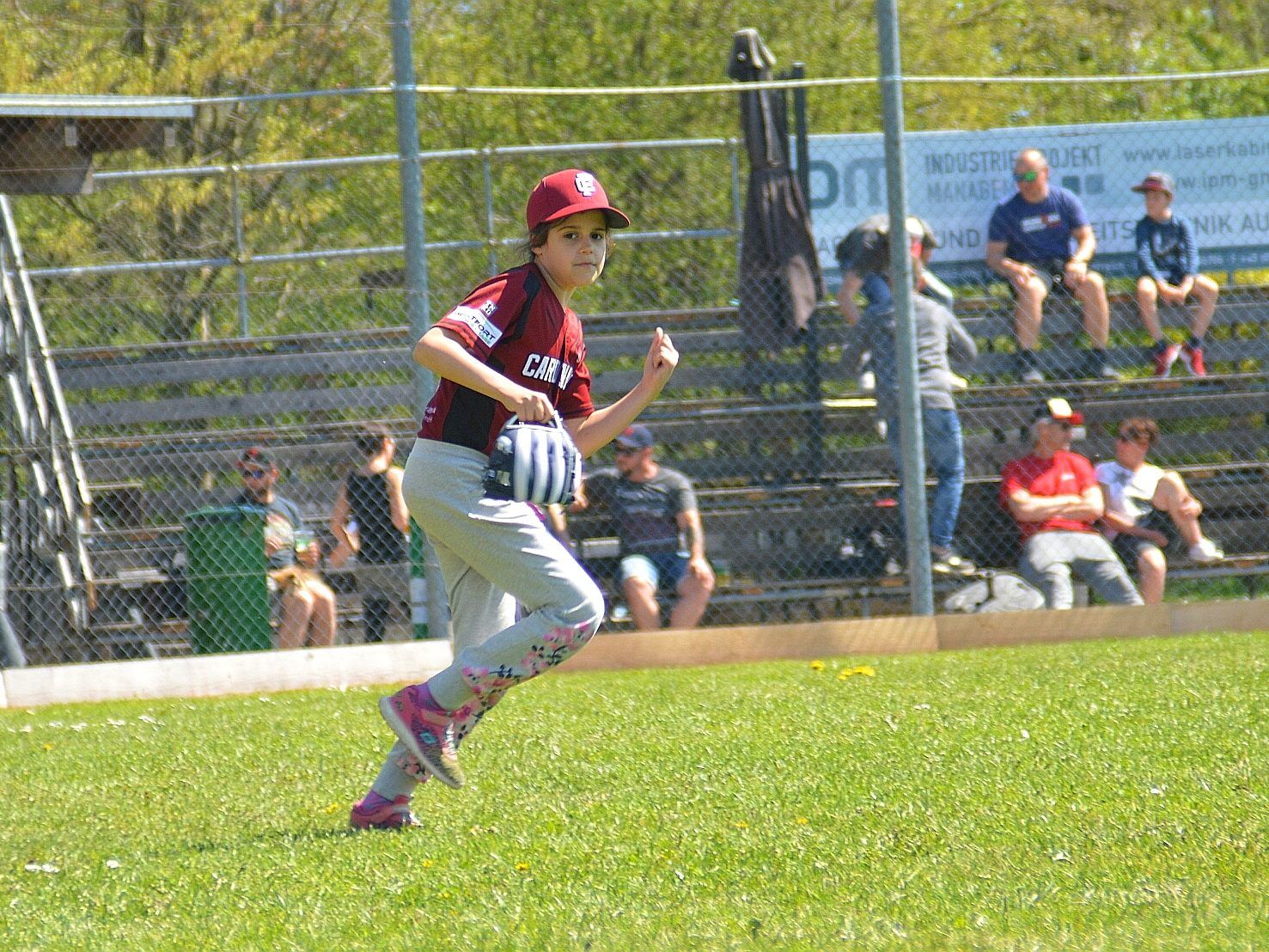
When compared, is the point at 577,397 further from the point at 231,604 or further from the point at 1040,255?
the point at 1040,255

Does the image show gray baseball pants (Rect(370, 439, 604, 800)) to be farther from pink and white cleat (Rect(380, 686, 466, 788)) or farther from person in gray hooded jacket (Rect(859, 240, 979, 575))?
person in gray hooded jacket (Rect(859, 240, 979, 575))

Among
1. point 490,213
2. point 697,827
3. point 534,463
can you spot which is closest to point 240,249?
point 490,213

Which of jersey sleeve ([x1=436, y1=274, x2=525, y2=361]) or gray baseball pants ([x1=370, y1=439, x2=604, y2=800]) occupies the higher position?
jersey sleeve ([x1=436, y1=274, x2=525, y2=361])

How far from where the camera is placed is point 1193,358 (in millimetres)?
11148

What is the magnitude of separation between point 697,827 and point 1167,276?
316 inches

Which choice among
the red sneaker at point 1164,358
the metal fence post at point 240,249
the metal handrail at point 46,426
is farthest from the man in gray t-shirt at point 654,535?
the red sneaker at point 1164,358

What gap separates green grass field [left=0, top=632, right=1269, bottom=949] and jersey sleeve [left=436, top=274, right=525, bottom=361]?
1.33 metres

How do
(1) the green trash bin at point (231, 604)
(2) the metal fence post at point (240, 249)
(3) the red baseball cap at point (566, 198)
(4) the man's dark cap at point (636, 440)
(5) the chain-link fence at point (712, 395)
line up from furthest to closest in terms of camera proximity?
(2) the metal fence post at point (240, 249) < (4) the man's dark cap at point (636, 440) < (5) the chain-link fence at point (712, 395) < (1) the green trash bin at point (231, 604) < (3) the red baseball cap at point (566, 198)

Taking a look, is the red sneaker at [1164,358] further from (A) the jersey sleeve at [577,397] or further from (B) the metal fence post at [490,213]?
(A) the jersey sleeve at [577,397]

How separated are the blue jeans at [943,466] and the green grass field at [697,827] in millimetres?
2424

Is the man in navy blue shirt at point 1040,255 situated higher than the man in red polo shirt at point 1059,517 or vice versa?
the man in navy blue shirt at point 1040,255

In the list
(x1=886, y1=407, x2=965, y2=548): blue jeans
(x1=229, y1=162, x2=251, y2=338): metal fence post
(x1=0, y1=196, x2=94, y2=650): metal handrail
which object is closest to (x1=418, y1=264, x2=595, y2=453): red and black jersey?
(x1=886, y1=407, x2=965, y2=548): blue jeans

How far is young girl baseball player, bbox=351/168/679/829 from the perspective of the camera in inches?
172

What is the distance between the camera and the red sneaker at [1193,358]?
36.4ft
